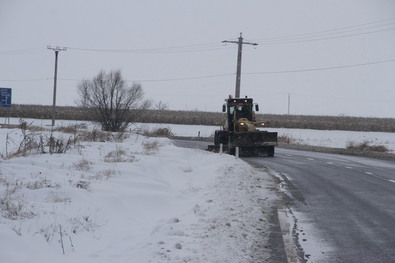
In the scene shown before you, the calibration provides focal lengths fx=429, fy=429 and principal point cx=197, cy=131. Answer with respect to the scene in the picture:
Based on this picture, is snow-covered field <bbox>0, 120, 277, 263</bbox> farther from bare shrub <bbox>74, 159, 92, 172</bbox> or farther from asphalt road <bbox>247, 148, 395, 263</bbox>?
asphalt road <bbox>247, 148, 395, 263</bbox>

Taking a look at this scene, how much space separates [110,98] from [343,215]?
29.4 m

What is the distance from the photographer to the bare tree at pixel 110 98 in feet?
117

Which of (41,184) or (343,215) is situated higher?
(41,184)

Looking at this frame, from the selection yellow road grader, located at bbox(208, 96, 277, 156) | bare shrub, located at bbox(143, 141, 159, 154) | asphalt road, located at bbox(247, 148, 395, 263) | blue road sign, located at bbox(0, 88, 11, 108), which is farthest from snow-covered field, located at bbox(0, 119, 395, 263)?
blue road sign, located at bbox(0, 88, 11, 108)

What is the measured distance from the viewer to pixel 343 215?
845 centimetres

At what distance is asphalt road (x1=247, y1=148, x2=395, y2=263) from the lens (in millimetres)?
6023

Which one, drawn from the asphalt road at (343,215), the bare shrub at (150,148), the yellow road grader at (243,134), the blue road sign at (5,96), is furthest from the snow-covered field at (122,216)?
the blue road sign at (5,96)

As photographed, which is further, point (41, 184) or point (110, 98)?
point (110, 98)

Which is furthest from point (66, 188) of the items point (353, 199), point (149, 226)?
point (353, 199)

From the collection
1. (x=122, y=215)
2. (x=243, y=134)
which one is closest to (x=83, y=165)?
(x=122, y=215)

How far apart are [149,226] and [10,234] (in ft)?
7.62

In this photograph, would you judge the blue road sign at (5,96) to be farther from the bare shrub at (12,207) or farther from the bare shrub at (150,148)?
the bare shrub at (12,207)

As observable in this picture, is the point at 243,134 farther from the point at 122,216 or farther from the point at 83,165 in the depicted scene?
the point at 122,216

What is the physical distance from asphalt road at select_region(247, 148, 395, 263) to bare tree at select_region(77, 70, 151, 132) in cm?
2291
